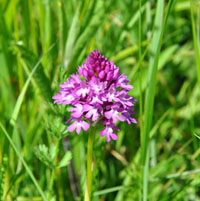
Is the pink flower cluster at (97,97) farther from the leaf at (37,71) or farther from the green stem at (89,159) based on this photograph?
the leaf at (37,71)

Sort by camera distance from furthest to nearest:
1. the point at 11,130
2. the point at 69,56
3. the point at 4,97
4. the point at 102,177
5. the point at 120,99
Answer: the point at 102,177 → the point at 4,97 → the point at 69,56 → the point at 11,130 → the point at 120,99

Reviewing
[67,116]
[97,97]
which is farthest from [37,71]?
[97,97]

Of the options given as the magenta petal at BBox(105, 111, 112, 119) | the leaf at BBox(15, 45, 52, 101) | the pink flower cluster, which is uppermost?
the leaf at BBox(15, 45, 52, 101)

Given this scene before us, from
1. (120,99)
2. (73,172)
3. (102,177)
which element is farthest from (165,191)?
(120,99)

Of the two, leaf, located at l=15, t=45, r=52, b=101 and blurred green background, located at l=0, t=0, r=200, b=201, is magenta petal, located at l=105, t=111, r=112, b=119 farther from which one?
leaf, located at l=15, t=45, r=52, b=101

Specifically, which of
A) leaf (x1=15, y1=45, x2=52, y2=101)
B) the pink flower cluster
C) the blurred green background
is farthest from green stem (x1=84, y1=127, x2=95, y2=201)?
leaf (x1=15, y1=45, x2=52, y2=101)

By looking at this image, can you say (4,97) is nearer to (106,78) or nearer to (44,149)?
(44,149)

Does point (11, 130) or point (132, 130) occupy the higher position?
point (11, 130)

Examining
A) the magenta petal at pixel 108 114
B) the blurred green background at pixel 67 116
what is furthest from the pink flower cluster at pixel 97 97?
the blurred green background at pixel 67 116

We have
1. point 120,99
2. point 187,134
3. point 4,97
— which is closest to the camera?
point 120,99
